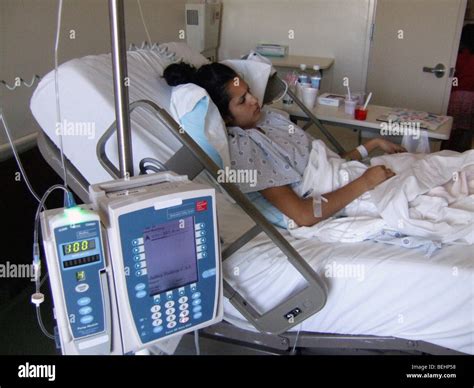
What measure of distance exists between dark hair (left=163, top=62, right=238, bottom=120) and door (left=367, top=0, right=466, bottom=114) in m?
1.89

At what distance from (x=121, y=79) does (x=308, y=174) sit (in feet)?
2.84

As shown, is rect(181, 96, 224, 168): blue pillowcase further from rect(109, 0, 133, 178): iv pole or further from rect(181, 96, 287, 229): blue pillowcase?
rect(109, 0, 133, 178): iv pole

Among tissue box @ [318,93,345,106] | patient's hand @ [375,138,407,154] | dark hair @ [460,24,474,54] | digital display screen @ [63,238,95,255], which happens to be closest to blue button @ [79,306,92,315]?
digital display screen @ [63,238,95,255]

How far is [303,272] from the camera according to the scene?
1.15 metres

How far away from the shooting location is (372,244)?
1.34m

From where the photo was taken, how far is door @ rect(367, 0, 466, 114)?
111 inches

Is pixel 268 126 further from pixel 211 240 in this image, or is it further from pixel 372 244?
pixel 211 240

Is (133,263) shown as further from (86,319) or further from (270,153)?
(270,153)

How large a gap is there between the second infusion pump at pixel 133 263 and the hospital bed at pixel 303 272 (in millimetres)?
230

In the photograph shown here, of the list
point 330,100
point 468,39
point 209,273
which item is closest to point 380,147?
point 330,100

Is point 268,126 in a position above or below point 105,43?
below
